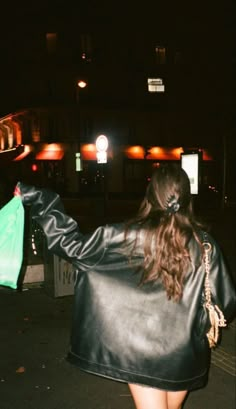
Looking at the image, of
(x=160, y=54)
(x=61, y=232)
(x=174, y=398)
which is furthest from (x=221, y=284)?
(x=160, y=54)

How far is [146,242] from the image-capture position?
2.23 metres

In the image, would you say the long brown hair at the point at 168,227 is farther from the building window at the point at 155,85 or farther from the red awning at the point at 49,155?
the building window at the point at 155,85

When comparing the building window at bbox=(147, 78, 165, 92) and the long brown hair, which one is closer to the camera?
the long brown hair

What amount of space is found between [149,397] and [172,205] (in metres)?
1.03

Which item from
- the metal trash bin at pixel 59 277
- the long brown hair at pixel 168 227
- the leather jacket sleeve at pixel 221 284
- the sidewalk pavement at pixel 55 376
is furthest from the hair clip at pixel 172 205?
the metal trash bin at pixel 59 277

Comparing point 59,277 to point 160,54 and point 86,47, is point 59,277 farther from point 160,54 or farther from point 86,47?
point 160,54

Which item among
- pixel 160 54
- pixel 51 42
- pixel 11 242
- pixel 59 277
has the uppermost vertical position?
pixel 51 42

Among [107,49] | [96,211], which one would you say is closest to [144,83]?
[107,49]

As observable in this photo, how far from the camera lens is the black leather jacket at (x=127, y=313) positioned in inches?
89.3

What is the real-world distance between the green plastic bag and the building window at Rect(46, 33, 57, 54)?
119 ft

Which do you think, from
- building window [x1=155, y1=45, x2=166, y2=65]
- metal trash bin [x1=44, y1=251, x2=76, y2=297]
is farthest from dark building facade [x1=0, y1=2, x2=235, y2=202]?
metal trash bin [x1=44, y1=251, x2=76, y2=297]

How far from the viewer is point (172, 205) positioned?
228 centimetres

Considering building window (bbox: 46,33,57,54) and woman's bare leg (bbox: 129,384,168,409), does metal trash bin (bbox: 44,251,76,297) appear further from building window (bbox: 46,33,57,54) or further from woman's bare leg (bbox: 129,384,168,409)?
building window (bbox: 46,33,57,54)

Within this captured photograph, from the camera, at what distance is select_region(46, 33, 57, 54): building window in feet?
120
